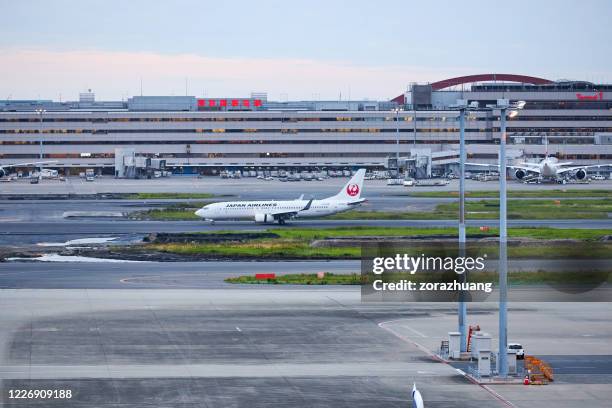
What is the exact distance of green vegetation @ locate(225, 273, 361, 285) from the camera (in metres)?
68.6

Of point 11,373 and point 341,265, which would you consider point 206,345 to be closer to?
point 11,373

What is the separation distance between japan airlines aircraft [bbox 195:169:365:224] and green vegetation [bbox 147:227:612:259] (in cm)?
685

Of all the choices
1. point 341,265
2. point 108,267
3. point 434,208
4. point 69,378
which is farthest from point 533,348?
point 434,208

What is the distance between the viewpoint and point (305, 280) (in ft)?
228

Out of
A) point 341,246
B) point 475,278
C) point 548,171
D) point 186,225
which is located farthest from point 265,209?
point 548,171

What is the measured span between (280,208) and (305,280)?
43.3 metres

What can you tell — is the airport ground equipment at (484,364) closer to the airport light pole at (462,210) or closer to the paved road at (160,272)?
the airport light pole at (462,210)

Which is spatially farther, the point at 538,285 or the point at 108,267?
the point at 108,267

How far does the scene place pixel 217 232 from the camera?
102 metres

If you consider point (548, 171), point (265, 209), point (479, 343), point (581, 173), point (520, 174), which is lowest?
point (479, 343)

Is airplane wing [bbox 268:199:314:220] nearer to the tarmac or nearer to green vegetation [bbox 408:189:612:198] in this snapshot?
the tarmac

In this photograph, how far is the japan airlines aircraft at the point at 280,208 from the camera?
369ft

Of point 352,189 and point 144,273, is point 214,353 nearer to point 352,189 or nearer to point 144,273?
point 144,273

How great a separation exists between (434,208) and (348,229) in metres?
32.3
